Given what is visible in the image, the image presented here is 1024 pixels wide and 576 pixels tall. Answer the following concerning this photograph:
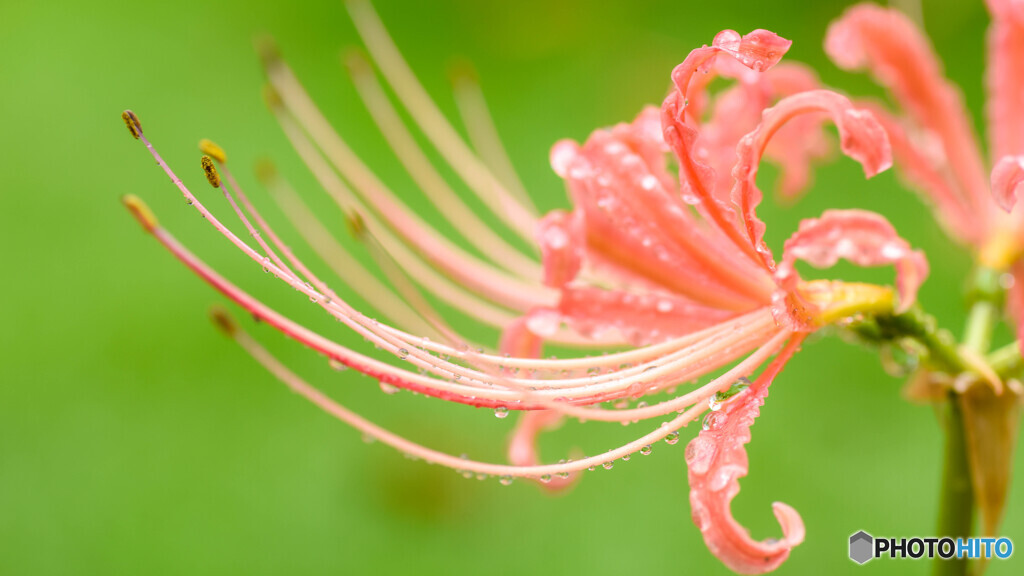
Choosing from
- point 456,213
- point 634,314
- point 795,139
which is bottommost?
point 634,314

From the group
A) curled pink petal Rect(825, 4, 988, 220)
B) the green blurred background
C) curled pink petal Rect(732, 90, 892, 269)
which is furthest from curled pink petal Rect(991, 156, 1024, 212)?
the green blurred background

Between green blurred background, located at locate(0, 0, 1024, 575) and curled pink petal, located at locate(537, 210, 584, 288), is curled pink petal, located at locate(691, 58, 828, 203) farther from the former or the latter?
green blurred background, located at locate(0, 0, 1024, 575)

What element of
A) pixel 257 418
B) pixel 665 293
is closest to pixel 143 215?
pixel 665 293

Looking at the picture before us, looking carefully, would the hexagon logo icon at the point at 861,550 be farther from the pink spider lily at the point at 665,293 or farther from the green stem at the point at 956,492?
the pink spider lily at the point at 665,293

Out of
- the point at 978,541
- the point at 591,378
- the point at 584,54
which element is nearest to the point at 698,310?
the point at 591,378

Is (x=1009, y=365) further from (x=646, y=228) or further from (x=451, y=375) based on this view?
(x=451, y=375)

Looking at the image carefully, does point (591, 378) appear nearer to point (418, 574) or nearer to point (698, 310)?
point (698, 310)

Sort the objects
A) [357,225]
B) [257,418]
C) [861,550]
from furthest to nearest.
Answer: [257,418]
[861,550]
[357,225]
